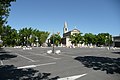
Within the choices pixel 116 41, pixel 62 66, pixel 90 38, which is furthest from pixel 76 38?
pixel 62 66

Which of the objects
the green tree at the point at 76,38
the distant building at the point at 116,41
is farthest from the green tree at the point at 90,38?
the distant building at the point at 116,41

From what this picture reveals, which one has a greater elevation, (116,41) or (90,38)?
(90,38)

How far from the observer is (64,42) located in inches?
6102

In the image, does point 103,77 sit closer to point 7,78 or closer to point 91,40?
point 7,78

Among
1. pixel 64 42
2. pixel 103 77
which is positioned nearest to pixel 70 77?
pixel 103 77

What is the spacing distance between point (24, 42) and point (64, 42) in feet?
152

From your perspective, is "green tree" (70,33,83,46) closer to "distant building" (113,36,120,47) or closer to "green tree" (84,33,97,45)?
"green tree" (84,33,97,45)

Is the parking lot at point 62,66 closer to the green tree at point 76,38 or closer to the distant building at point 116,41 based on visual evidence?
the green tree at point 76,38

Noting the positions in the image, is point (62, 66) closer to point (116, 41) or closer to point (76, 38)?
point (76, 38)

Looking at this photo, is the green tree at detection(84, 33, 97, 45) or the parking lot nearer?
the parking lot

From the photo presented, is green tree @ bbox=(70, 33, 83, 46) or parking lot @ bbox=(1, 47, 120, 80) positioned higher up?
green tree @ bbox=(70, 33, 83, 46)

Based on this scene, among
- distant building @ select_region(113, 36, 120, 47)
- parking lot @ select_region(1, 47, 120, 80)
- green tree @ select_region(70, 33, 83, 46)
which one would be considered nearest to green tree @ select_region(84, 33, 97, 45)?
green tree @ select_region(70, 33, 83, 46)

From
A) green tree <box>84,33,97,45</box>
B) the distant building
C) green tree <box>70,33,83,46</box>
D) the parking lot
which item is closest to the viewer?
the parking lot

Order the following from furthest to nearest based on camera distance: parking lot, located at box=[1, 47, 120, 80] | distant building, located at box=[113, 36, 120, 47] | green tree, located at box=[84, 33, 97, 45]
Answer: distant building, located at box=[113, 36, 120, 47] < green tree, located at box=[84, 33, 97, 45] < parking lot, located at box=[1, 47, 120, 80]
